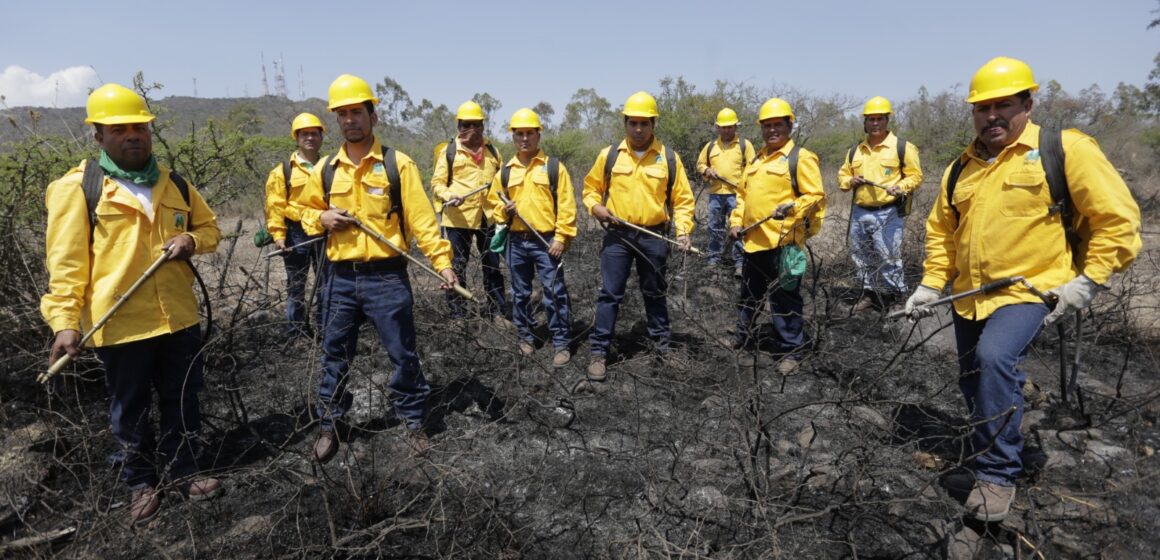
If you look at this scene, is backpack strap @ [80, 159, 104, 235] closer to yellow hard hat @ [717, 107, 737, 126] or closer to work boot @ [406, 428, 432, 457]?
work boot @ [406, 428, 432, 457]

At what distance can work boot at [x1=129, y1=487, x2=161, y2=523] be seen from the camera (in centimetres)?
277

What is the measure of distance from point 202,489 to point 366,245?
1488mm

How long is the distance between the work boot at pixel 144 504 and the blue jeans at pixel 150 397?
0.09 m

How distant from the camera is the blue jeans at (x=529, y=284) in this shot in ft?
16.0

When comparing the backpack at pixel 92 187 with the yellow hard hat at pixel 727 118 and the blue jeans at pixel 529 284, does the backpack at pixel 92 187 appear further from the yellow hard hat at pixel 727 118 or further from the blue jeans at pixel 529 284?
the yellow hard hat at pixel 727 118

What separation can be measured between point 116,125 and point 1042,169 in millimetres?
4186

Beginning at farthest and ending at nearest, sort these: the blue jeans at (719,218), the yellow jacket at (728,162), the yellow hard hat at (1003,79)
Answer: the blue jeans at (719,218), the yellow jacket at (728,162), the yellow hard hat at (1003,79)

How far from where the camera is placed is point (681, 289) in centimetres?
630

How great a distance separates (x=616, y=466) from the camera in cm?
332

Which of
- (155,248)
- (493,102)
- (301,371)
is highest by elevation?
(493,102)

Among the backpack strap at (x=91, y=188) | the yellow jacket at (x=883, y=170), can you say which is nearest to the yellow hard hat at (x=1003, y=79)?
the yellow jacket at (x=883, y=170)

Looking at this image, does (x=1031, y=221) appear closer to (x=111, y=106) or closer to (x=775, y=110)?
(x=775, y=110)

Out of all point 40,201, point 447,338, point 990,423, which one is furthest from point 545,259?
point 40,201

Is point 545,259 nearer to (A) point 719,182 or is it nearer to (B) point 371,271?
(B) point 371,271
